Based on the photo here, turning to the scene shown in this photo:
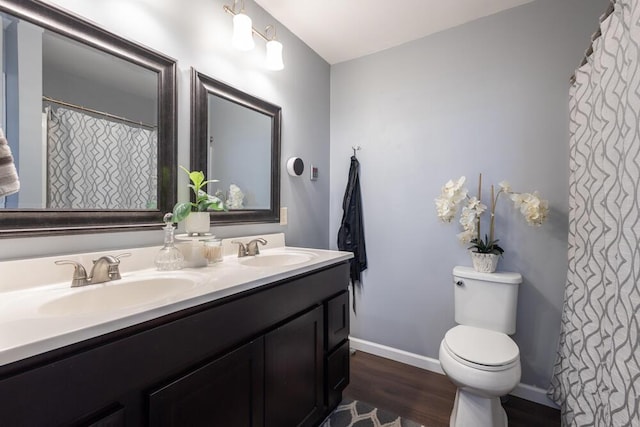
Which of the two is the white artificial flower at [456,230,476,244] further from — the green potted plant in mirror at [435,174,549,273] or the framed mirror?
the framed mirror

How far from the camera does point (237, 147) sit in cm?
169

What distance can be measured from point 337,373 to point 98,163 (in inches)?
58.8

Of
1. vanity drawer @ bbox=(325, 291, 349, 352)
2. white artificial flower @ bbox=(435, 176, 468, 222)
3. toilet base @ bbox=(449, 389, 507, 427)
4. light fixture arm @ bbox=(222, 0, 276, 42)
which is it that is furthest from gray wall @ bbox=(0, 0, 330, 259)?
toilet base @ bbox=(449, 389, 507, 427)

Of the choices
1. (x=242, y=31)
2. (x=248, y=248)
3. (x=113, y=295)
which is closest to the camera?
(x=113, y=295)

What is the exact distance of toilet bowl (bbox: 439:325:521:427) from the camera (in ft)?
4.11

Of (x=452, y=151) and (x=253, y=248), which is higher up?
(x=452, y=151)

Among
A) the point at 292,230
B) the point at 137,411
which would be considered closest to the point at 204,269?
the point at 137,411

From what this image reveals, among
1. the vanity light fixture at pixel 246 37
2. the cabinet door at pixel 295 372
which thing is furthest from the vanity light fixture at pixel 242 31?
the cabinet door at pixel 295 372

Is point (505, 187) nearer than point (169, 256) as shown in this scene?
No

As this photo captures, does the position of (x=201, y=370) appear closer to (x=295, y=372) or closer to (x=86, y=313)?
(x=86, y=313)

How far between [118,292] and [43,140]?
22.8 inches

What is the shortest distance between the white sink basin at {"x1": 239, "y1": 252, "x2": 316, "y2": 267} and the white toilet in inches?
33.7

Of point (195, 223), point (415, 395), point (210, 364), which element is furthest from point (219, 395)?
point (415, 395)

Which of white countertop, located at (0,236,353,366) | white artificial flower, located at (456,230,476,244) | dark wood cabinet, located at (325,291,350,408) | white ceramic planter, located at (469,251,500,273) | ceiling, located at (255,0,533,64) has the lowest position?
dark wood cabinet, located at (325,291,350,408)
